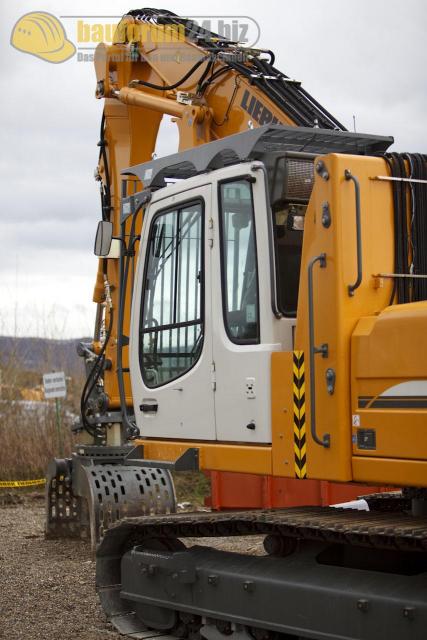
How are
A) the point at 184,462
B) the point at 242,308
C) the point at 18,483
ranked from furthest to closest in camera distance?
1. the point at 18,483
2. the point at 184,462
3. the point at 242,308

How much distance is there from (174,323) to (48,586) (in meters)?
3.55

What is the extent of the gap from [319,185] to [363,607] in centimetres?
213

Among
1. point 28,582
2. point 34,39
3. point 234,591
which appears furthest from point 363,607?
point 34,39

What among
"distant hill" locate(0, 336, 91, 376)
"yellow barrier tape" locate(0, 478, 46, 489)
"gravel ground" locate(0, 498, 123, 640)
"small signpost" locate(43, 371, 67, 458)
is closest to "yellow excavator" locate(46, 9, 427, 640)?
"gravel ground" locate(0, 498, 123, 640)

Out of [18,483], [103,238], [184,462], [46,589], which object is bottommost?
[46,589]

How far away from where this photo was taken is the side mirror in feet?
22.9

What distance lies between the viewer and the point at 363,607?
17.1 feet

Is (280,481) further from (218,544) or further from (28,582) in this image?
(28,582)

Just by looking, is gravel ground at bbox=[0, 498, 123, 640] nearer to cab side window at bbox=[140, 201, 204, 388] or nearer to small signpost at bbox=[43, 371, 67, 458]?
cab side window at bbox=[140, 201, 204, 388]

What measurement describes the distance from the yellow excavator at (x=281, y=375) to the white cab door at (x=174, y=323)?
0.01 metres

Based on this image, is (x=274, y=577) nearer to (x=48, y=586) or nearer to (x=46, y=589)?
(x=46, y=589)

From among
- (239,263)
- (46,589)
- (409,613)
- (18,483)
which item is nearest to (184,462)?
(239,263)

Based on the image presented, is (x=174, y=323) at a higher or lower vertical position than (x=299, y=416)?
higher

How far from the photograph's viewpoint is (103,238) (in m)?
6.99
